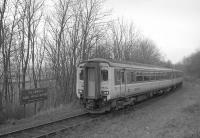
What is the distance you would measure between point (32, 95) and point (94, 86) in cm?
350

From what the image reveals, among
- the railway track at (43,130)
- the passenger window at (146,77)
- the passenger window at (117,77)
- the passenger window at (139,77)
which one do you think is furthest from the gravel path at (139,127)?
the passenger window at (146,77)

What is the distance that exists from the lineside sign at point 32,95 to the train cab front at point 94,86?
8.13ft

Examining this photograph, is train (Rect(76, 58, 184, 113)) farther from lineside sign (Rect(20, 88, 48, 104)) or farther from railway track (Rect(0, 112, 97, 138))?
lineside sign (Rect(20, 88, 48, 104))

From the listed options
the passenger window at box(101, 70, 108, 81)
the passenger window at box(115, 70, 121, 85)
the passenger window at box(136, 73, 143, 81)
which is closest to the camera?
the passenger window at box(101, 70, 108, 81)

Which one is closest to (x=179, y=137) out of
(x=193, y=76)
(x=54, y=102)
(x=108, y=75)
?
(x=108, y=75)

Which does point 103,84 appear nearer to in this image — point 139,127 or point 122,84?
point 122,84

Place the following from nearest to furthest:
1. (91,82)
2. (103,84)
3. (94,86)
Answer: (103,84)
(94,86)
(91,82)

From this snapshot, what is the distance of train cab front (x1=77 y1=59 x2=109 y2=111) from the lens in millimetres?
10836

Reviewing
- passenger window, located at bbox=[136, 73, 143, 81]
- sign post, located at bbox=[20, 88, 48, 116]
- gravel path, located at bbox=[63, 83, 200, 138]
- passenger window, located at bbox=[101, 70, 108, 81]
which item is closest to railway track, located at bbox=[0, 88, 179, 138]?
gravel path, located at bbox=[63, 83, 200, 138]

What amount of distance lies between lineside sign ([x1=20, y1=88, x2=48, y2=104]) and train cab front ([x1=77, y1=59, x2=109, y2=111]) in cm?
248

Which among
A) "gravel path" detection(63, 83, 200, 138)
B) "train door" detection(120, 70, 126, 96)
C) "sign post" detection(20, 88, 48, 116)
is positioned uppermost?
"train door" detection(120, 70, 126, 96)

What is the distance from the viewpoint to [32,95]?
1164cm

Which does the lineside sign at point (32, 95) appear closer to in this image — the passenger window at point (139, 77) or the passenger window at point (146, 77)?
the passenger window at point (139, 77)

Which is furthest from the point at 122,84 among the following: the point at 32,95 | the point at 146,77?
the point at 32,95
